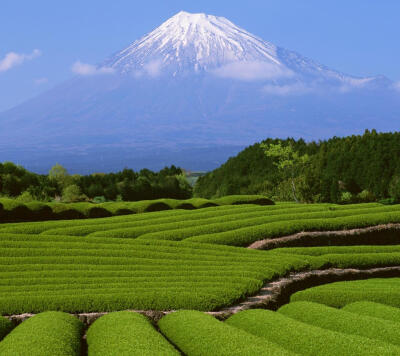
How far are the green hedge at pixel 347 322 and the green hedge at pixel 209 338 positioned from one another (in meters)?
3.33

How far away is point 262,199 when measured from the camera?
50469 mm

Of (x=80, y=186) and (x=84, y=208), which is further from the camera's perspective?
(x=80, y=186)

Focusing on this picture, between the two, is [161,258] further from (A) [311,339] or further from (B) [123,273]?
(A) [311,339]

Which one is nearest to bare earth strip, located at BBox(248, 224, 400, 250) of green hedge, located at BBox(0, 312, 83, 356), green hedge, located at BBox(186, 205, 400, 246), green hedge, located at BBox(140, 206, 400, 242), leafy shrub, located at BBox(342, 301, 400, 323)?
green hedge, located at BBox(186, 205, 400, 246)

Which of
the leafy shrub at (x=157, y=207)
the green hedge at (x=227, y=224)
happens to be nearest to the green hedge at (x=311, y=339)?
the green hedge at (x=227, y=224)

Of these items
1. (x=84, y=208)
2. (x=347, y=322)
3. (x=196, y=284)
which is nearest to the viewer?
(x=347, y=322)

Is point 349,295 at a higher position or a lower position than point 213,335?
lower

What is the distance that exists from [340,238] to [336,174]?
279 ft

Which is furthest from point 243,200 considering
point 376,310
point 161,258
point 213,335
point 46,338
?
point 46,338

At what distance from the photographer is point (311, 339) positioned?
43.5 ft

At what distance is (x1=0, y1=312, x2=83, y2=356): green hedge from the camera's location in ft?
41.3

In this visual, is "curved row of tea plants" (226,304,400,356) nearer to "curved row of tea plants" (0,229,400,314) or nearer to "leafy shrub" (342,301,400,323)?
"leafy shrub" (342,301,400,323)

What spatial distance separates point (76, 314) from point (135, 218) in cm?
2090

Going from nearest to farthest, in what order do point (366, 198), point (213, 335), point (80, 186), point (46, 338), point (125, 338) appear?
point (125, 338), point (46, 338), point (213, 335), point (366, 198), point (80, 186)
